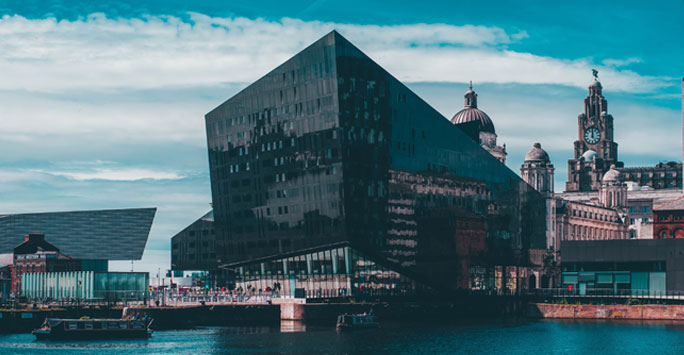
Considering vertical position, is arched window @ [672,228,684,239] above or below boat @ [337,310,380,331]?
above

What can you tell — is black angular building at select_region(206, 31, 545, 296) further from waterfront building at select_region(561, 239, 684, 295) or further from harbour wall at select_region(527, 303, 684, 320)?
waterfront building at select_region(561, 239, 684, 295)

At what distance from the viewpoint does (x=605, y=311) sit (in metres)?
147

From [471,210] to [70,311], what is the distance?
7777 centimetres

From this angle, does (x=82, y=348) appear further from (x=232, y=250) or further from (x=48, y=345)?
(x=232, y=250)

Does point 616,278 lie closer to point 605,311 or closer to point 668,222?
point 605,311

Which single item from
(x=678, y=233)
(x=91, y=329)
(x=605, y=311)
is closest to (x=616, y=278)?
(x=605, y=311)

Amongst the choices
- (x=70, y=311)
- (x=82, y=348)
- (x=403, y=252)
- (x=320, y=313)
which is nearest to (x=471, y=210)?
(x=403, y=252)

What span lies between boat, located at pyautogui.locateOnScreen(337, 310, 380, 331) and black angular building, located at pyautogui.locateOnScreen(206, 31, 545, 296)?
78.0 ft

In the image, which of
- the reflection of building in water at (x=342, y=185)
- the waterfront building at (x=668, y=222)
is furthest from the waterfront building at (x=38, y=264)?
the waterfront building at (x=668, y=222)

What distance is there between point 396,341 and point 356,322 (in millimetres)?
15548

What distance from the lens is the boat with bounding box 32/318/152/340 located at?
114 metres

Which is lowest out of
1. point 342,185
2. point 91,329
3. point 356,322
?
point 356,322

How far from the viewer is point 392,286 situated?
15712 cm

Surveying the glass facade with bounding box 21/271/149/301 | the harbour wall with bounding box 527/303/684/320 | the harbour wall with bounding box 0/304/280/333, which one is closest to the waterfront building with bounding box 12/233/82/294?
the glass facade with bounding box 21/271/149/301
